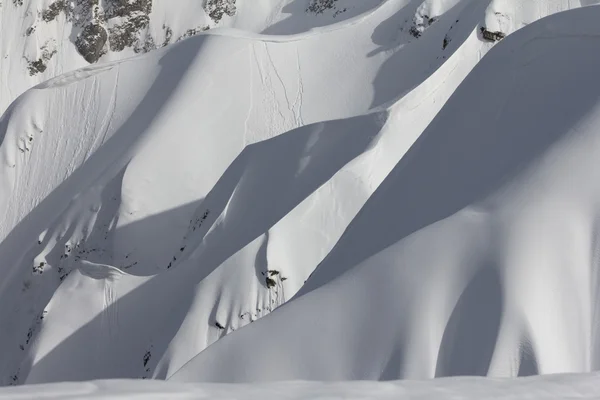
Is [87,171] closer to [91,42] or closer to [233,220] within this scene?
[233,220]

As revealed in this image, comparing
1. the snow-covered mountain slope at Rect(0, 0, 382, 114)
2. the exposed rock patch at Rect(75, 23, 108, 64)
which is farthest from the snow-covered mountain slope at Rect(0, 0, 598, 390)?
the exposed rock patch at Rect(75, 23, 108, 64)

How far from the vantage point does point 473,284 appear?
9969mm

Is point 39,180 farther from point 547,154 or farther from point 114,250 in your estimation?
point 547,154

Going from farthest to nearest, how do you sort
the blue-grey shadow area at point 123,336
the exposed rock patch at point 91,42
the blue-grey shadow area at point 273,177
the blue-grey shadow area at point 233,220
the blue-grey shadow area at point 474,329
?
the exposed rock patch at point 91,42 < the blue-grey shadow area at point 273,177 < the blue-grey shadow area at point 233,220 < the blue-grey shadow area at point 123,336 < the blue-grey shadow area at point 474,329

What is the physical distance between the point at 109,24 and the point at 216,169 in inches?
549

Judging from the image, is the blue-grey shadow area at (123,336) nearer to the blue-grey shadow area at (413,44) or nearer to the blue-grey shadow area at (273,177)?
the blue-grey shadow area at (273,177)

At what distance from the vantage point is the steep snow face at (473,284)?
31.3 feet

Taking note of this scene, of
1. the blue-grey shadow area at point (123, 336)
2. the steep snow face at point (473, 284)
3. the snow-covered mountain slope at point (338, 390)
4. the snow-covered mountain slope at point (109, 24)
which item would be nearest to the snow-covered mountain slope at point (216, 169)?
the blue-grey shadow area at point (123, 336)

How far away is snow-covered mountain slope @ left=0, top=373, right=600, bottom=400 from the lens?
299 centimetres

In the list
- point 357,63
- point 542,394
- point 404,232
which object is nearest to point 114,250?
point 357,63

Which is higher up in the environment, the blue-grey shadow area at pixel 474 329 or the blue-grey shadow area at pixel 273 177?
the blue-grey shadow area at pixel 273 177

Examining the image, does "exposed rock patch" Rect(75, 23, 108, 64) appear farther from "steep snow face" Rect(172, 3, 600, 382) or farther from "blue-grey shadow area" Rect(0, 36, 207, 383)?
"steep snow face" Rect(172, 3, 600, 382)

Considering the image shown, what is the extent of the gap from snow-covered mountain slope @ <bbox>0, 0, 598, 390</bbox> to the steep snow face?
0.31m

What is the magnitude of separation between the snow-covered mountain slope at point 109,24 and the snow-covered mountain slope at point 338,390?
30493mm
